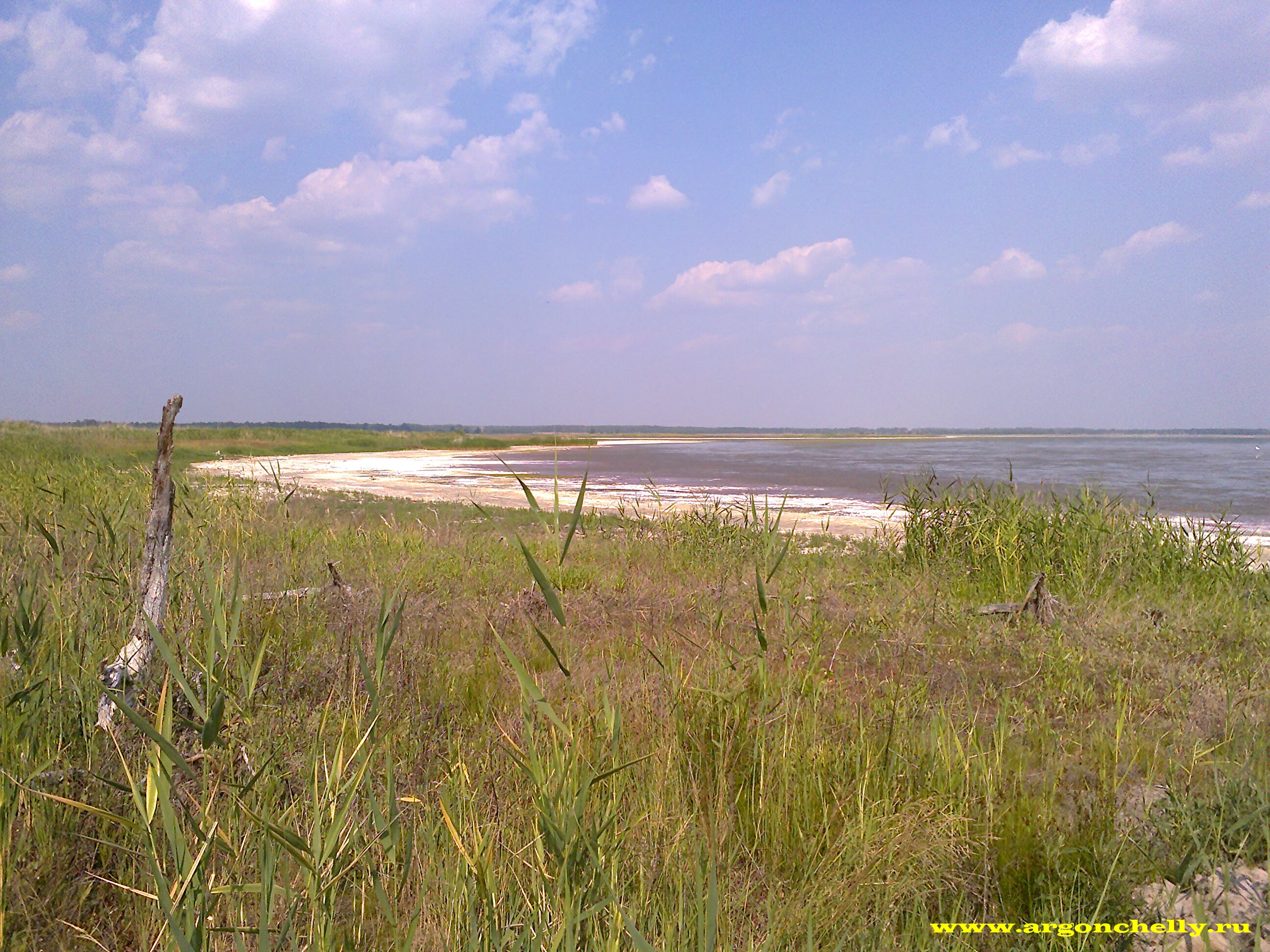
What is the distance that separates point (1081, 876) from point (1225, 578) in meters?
6.68

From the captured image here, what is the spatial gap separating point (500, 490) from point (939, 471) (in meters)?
21.5

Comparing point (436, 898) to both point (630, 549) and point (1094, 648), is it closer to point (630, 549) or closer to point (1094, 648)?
point (1094, 648)

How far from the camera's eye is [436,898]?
2.14 m

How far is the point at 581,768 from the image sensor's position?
2.72 metres

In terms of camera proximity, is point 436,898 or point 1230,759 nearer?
point 436,898

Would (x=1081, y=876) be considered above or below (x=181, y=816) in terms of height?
below

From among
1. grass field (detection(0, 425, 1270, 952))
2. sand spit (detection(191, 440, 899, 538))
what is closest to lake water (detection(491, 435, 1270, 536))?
sand spit (detection(191, 440, 899, 538))

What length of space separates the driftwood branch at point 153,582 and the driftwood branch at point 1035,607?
5.89 metres

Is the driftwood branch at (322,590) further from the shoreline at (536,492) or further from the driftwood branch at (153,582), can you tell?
the driftwood branch at (153,582)

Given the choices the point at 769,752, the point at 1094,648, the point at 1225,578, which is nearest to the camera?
the point at 769,752

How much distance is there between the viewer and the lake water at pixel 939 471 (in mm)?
21172

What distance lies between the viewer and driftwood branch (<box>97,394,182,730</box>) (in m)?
2.99

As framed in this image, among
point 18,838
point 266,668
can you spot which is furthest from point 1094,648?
point 18,838

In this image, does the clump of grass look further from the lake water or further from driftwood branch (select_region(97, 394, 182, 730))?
driftwood branch (select_region(97, 394, 182, 730))
